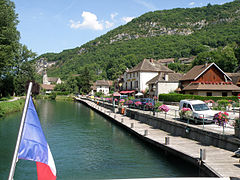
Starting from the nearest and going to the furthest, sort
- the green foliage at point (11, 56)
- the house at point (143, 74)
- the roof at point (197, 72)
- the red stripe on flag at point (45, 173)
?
the red stripe on flag at point (45, 173)
the green foliage at point (11, 56)
the roof at point (197, 72)
the house at point (143, 74)

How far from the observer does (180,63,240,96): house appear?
44225 millimetres

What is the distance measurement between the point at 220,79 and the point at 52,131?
35.6 metres

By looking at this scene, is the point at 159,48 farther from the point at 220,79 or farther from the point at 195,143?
the point at 195,143

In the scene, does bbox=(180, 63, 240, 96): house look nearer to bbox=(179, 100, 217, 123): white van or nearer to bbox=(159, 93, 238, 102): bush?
bbox=(159, 93, 238, 102): bush

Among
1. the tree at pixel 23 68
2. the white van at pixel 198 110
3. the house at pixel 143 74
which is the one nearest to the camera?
the white van at pixel 198 110

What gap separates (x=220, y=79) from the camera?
158 feet

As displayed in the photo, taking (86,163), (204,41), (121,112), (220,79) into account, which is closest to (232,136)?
(86,163)

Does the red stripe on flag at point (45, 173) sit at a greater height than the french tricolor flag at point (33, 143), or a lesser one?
lesser

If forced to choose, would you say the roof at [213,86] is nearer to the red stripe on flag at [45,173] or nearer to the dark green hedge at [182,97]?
the dark green hedge at [182,97]

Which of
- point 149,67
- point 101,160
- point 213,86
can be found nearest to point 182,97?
point 213,86

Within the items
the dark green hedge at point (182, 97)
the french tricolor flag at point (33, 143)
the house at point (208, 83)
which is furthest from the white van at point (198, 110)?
the house at point (208, 83)

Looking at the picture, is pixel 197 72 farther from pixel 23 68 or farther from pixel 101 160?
pixel 23 68

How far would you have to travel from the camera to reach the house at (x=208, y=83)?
44.2m

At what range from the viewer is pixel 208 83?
4569cm
